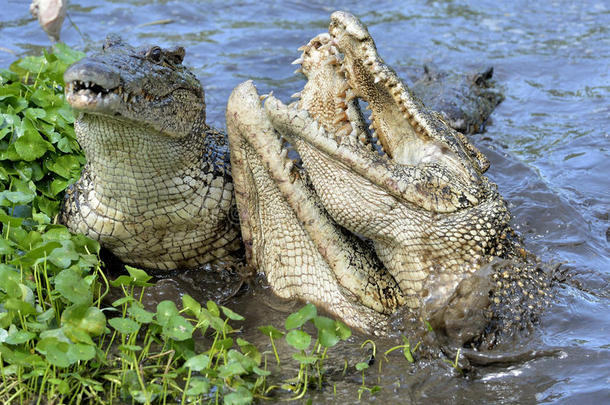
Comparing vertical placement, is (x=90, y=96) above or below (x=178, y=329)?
above

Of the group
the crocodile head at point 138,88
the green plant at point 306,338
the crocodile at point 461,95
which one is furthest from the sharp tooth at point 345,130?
the crocodile at point 461,95

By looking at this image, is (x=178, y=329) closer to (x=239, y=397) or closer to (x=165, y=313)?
(x=165, y=313)

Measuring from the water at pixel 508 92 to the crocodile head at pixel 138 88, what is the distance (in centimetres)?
116

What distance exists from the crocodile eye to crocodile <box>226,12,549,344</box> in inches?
19.0

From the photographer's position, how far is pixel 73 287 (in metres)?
3.64

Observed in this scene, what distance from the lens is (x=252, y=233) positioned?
4.67 metres

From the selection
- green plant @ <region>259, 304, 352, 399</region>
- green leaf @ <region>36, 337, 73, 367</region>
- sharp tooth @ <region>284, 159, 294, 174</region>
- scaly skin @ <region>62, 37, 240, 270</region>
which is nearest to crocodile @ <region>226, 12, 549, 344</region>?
sharp tooth @ <region>284, 159, 294, 174</region>

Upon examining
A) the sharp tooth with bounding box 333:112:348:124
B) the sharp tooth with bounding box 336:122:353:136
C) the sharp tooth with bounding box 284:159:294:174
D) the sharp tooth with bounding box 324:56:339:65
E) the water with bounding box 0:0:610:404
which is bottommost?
the water with bounding box 0:0:610:404

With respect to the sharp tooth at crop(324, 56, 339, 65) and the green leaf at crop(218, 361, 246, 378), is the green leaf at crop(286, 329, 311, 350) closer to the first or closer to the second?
the green leaf at crop(218, 361, 246, 378)

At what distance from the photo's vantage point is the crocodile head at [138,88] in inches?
143

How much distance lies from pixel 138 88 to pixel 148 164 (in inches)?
19.1

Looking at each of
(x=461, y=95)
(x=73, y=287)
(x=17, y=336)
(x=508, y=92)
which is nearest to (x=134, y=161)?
(x=73, y=287)

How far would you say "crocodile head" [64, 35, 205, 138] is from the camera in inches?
143

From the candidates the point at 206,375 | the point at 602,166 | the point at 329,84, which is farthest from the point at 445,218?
the point at 602,166
